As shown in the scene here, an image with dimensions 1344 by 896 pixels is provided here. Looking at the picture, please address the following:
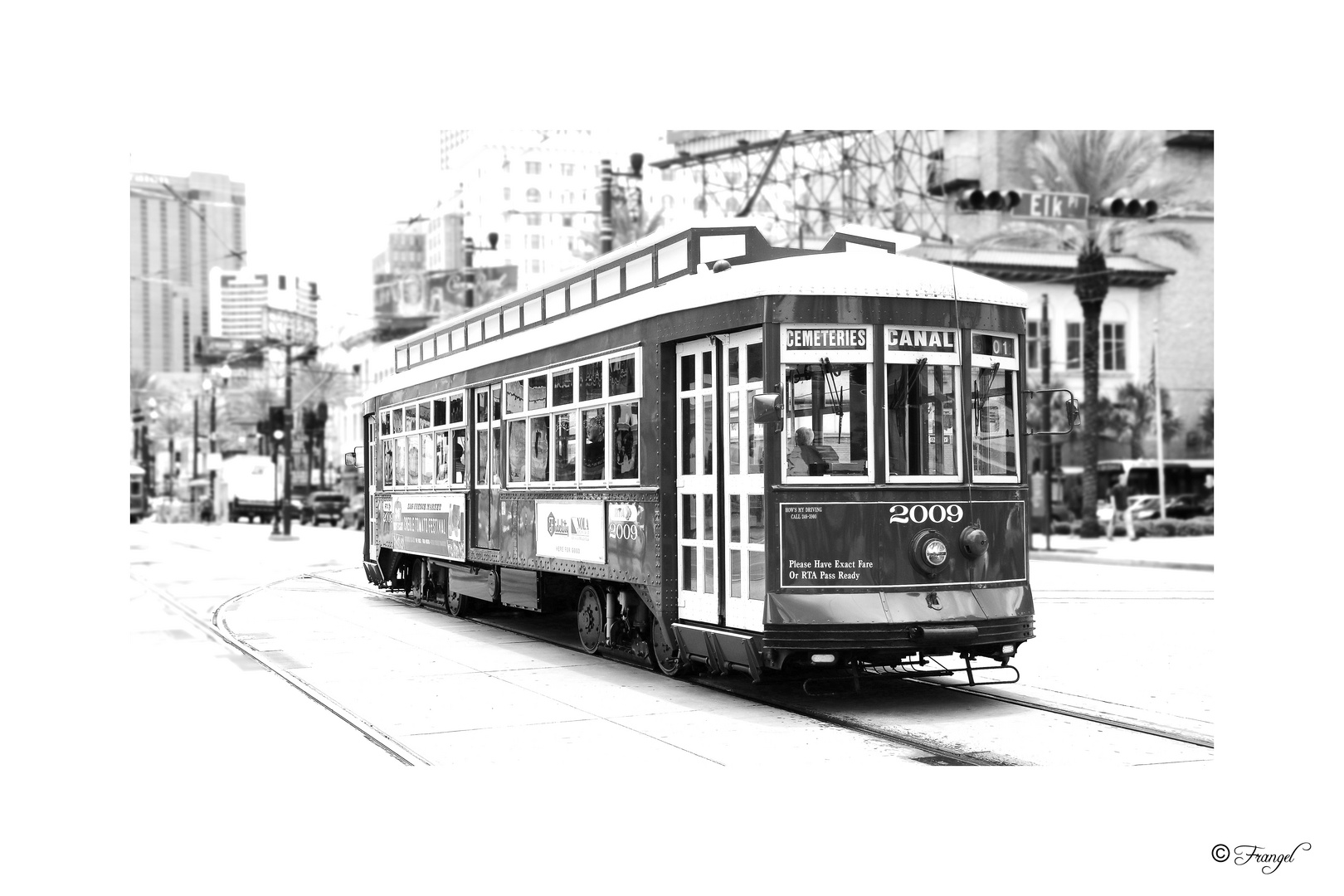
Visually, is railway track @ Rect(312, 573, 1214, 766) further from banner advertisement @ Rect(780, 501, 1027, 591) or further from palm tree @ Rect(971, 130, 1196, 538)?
palm tree @ Rect(971, 130, 1196, 538)

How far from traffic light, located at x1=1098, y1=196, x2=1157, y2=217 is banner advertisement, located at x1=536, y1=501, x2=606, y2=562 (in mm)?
16021

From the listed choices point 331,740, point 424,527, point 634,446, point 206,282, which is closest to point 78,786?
point 331,740

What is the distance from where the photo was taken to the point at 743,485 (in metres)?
9.36

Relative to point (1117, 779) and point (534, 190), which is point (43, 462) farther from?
point (534, 190)

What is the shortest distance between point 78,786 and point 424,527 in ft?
28.6

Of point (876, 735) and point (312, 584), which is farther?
point (312, 584)

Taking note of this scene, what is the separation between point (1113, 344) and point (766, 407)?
48483 millimetres

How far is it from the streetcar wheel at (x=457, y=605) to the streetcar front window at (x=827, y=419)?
776cm

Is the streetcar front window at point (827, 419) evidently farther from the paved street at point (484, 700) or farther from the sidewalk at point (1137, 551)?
the sidewalk at point (1137, 551)

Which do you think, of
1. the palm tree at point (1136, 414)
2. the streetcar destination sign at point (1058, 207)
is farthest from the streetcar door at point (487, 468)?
the palm tree at point (1136, 414)

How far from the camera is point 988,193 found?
846 inches

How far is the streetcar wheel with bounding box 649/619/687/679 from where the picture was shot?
1040 centimetres

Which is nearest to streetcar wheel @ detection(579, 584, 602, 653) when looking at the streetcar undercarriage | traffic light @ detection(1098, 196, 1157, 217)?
the streetcar undercarriage

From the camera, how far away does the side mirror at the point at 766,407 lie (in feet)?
28.2
